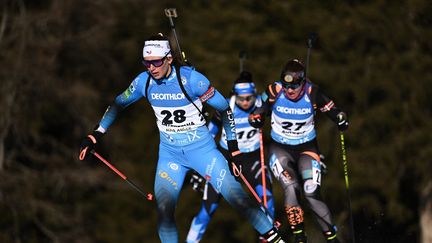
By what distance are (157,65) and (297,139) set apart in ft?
9.43

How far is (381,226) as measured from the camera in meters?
16.2

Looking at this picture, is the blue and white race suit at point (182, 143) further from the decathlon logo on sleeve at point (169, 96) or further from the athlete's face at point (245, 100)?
the athlete's face at point (245, 100)

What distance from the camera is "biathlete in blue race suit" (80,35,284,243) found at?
475 inches

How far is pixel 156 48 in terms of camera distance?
12.0 meters

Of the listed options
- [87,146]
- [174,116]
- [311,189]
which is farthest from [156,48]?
[311,189]

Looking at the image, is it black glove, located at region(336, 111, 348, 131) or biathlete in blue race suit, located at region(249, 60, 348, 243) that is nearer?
biathlete in blue race suit, located at region(249, 60, 348, 243)

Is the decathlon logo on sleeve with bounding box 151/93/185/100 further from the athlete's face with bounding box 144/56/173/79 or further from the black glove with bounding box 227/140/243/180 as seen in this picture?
the black glove with bounding box 227/140/243/180

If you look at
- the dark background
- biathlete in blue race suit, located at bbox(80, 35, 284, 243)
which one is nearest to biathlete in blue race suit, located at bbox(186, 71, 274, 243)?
biathlete in blue race suit, located at bbox(80, 35, 284, 243)

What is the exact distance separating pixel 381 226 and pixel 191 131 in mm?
5027

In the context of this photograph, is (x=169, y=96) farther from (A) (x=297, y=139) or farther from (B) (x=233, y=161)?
(A) (x=297, y=139)

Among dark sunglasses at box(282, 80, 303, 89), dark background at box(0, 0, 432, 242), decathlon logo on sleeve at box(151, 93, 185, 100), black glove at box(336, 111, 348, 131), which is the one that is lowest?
dark background at box(0, 0, 432, 242)

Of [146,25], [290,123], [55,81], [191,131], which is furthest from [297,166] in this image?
[146,25]

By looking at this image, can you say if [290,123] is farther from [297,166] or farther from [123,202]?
[123,202]

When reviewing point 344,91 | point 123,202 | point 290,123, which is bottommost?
point 123,202
